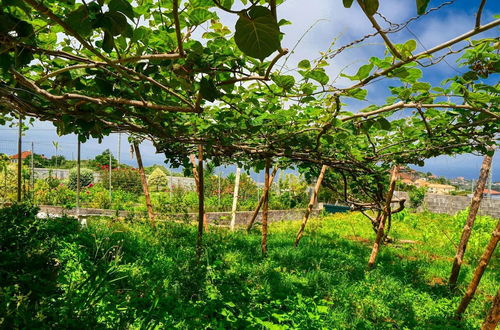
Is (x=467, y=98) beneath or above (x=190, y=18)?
→ beneath

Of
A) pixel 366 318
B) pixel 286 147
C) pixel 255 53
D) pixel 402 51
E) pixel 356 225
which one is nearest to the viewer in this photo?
pixel 255 53

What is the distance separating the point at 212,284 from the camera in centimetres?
316

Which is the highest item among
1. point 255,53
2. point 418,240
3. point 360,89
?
point 360,89

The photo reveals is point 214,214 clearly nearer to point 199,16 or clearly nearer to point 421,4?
point 199,16

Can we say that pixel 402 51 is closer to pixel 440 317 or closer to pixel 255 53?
pixel 255 53

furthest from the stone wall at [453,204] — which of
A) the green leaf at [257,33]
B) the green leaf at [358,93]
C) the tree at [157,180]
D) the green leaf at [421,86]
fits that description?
the green leaf at [257,33]

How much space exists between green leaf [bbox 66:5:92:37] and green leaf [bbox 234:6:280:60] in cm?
51

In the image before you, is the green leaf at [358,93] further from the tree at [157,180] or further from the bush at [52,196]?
the tree at [157,180]

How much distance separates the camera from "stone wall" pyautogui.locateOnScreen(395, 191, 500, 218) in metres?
13.3

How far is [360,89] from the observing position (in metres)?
1.52

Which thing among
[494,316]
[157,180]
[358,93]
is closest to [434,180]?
[157,180]

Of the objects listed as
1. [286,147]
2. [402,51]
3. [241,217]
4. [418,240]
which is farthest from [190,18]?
[241,217]

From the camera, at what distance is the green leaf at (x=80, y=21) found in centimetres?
80

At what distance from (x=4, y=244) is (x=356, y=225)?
8833mm
